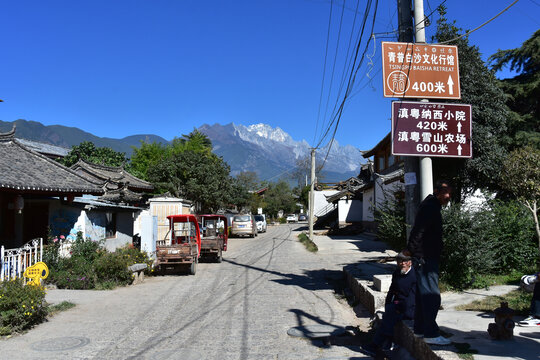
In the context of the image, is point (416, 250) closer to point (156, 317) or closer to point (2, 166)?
point (156, 317)

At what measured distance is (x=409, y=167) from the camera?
736 centimetres

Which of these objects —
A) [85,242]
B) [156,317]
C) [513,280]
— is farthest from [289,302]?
[85,242]

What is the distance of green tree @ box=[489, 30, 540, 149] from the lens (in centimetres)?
1721

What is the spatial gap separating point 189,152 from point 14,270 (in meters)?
23.0

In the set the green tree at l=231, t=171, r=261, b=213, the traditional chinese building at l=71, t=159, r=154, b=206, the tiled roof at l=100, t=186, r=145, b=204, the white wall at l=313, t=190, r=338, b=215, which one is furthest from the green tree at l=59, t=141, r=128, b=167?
the white wall at l=313, t=190, r=338, b=215

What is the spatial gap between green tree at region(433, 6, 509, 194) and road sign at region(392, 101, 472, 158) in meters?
5.08

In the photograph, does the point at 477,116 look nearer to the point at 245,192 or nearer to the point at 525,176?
the point at 525,176

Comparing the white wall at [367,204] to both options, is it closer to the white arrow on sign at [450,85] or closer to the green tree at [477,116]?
the green tree at [477,116]

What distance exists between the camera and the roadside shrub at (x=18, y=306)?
6.47m

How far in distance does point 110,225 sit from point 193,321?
35.3ft

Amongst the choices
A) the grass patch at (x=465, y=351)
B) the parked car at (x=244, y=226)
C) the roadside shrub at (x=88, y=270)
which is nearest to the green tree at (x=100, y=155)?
the parked car at (x=244, y=226)

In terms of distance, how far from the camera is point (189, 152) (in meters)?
31.9

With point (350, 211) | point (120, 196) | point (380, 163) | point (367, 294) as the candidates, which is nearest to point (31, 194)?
point (120, 196)

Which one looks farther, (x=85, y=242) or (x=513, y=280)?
(x=85, y=242)
